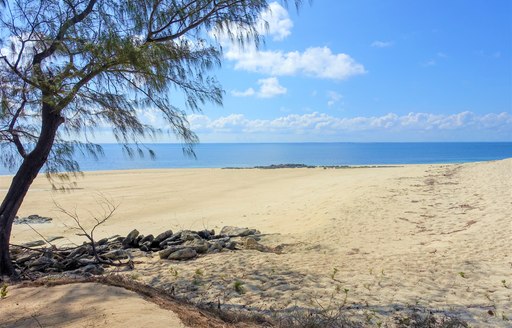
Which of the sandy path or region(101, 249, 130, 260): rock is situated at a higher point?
the sandy path

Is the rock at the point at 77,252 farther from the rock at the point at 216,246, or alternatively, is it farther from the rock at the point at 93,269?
the rock at the point at 216,246

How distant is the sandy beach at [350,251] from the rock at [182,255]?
30 centimetres

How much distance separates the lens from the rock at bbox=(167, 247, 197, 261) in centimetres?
784

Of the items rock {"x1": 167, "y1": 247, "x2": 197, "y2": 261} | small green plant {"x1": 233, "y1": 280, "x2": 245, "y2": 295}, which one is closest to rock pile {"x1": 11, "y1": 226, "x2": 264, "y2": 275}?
rock {"x1": 167, "y1": 247, "x2": 197, "y2": 261}

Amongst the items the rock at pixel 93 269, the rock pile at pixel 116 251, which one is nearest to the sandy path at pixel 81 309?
the rock at pixel 93 269

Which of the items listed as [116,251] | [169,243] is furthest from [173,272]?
[169,243]

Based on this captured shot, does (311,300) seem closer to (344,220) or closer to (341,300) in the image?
(341,300)

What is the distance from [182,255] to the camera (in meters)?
7.88

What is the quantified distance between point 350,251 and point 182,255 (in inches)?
137

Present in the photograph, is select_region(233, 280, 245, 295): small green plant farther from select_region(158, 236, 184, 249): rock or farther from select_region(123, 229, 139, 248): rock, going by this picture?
select_region(123, 229, 139, 248): rock

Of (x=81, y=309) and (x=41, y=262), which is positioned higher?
(x=81, y=309)

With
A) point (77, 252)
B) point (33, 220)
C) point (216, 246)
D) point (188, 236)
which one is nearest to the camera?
point (77, 252)

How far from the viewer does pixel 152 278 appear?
6414 mm

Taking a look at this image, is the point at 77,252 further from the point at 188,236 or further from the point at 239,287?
the point at 239,287
